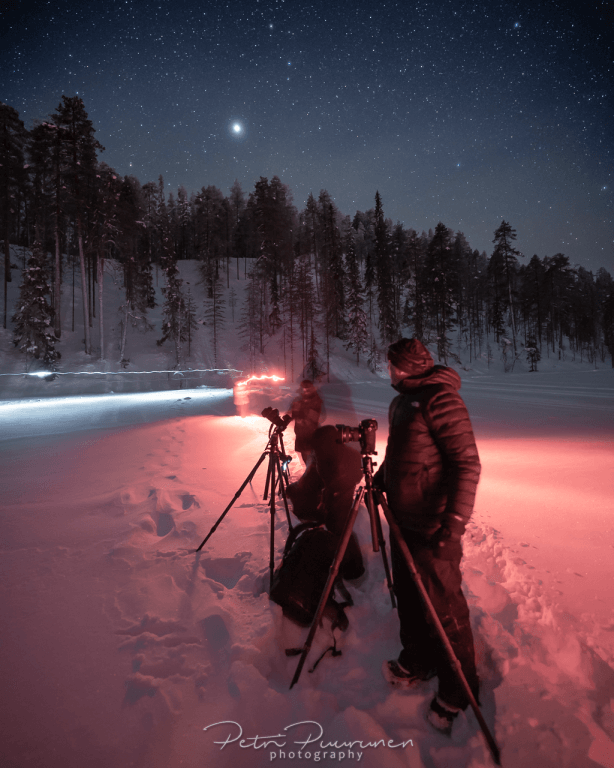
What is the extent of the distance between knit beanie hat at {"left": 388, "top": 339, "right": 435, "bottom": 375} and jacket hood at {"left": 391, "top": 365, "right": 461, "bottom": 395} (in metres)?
0.04

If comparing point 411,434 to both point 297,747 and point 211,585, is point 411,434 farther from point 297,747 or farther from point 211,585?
point 211,585

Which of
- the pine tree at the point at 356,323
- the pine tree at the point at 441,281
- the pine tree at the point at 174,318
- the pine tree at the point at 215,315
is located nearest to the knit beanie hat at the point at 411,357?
the pine tree at the point at 174,318

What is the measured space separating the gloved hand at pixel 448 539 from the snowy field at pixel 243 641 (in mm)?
963

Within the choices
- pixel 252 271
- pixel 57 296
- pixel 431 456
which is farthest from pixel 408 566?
pixel 252 271

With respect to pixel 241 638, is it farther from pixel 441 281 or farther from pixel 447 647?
pixel 441 281

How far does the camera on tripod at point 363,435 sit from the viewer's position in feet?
6.95

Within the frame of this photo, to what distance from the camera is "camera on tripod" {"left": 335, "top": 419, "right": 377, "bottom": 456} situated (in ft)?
6.95

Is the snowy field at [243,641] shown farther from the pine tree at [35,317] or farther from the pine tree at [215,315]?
the pine tree at [215,315]

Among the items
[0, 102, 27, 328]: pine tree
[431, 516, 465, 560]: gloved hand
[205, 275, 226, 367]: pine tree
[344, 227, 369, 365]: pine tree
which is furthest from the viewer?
[205, 275, 226, 367]: pine tree

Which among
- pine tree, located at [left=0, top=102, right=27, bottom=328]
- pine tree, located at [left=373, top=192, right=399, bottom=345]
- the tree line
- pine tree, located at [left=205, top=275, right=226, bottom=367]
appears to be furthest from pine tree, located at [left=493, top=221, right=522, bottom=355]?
pine tree, located at [left=0, top=102, right=27, bottom=328]

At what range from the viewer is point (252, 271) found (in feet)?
158

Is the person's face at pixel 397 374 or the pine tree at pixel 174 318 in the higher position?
the pine tree at pixel 174 318
